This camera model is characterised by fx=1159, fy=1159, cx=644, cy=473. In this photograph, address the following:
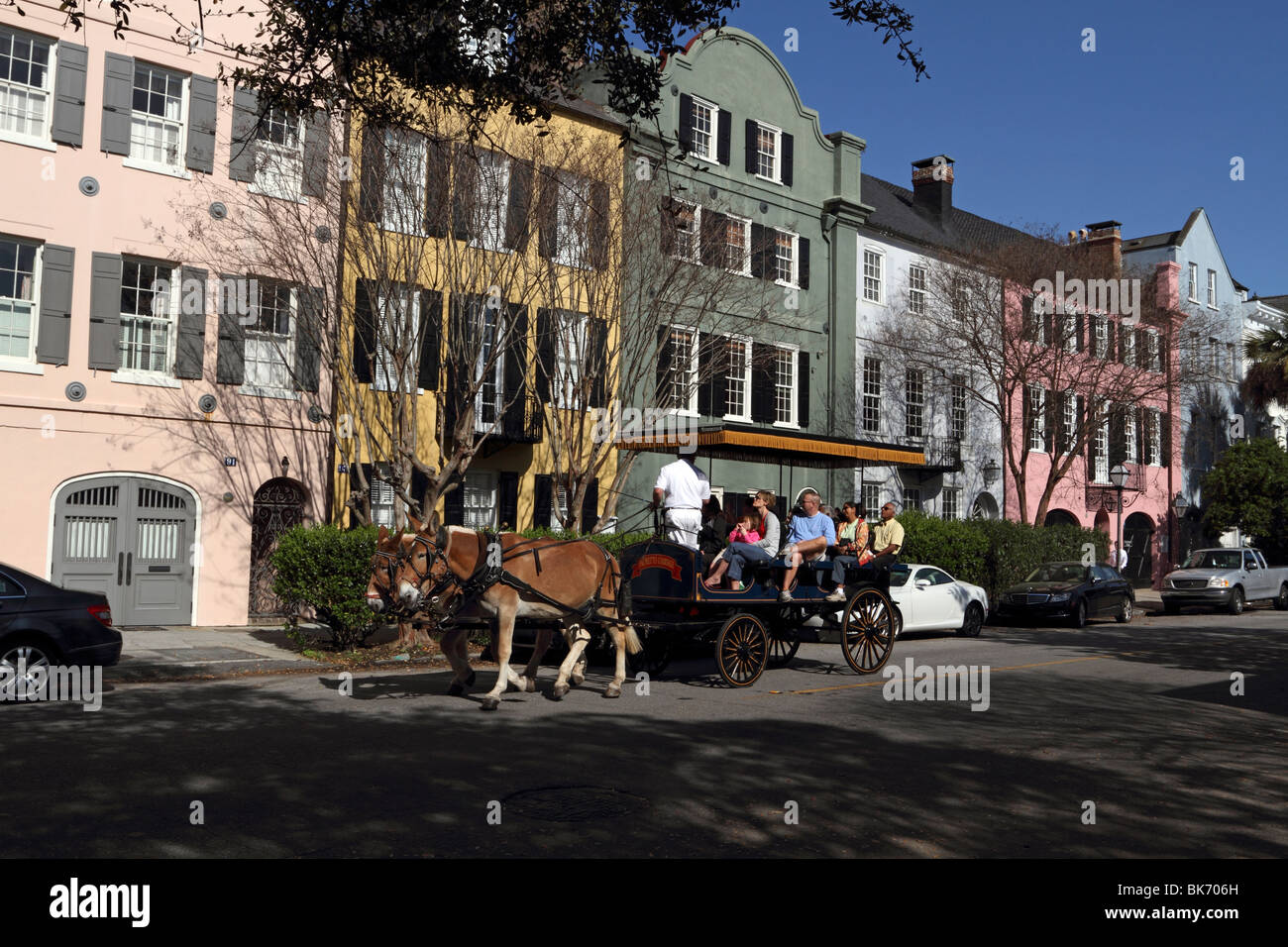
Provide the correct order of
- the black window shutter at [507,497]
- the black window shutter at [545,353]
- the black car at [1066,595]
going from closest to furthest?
the black window shutter at [545,353], the black window shutter at [507,497], the black car at [1066,595]

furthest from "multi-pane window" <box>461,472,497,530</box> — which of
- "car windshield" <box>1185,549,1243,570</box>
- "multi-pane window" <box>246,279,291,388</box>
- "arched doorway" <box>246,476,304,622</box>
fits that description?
"car windshield" <box>1185,549,1243,570</box>

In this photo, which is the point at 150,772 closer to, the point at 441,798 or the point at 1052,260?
the point at 441,798

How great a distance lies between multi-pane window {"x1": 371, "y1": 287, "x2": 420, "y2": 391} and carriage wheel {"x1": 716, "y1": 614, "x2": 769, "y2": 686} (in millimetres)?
7729

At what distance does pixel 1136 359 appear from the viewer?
112 feet

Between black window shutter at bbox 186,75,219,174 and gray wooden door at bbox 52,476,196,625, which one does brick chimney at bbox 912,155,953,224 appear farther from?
gray wooden door at bbox 52,476,196,625

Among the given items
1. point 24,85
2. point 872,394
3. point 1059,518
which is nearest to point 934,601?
point 872,394

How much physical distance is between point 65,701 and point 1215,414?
158 ft

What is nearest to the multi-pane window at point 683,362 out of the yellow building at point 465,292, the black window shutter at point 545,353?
the yellow building at point 465,292

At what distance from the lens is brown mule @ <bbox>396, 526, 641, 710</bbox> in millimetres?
10922

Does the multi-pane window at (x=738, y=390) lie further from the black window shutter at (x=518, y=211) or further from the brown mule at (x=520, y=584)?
the brown mule at (x=520, y=584)

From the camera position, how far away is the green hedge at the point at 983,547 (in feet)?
92.1

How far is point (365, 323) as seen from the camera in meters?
19.4

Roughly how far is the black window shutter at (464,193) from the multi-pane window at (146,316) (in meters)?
5.83
